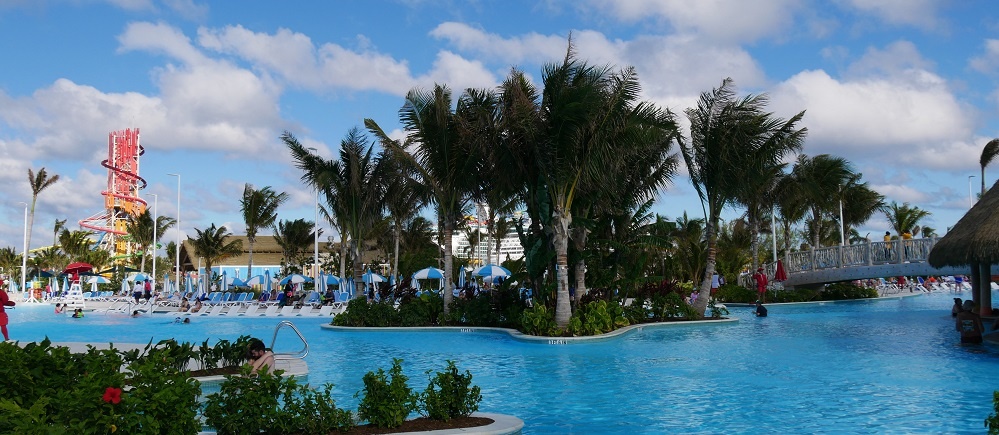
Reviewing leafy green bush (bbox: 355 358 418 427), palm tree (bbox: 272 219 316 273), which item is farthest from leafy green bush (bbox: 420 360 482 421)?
palm tree (bbox: 272 219 316 273)

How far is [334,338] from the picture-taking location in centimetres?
2112

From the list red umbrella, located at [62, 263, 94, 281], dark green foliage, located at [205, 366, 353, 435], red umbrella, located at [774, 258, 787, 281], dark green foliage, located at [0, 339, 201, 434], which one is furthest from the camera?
red umbrella, located at [62, 263, 94, 281]

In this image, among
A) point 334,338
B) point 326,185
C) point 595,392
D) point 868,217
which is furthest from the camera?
point 868,217

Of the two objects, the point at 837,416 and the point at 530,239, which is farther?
the point at 530,239

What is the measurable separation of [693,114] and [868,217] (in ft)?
103

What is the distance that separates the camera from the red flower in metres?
6.07

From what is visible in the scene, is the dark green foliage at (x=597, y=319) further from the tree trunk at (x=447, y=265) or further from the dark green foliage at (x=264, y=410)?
the dark green foliage at (x=264, y=410)

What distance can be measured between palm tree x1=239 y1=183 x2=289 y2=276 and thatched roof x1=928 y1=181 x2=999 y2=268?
35244 mm

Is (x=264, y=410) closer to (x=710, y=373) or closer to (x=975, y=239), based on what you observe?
(x=710, y=373)

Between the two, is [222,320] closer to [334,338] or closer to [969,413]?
[334,338]

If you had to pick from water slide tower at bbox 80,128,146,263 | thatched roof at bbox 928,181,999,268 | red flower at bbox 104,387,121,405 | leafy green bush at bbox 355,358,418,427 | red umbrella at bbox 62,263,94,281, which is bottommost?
leafy green bush at bbox 355,358,418,427

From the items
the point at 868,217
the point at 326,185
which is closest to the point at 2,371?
the point at 326,185

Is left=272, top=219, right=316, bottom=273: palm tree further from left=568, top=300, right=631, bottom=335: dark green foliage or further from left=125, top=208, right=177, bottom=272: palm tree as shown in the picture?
left=568, top=300, right=631, bottom=335: dark green foliage

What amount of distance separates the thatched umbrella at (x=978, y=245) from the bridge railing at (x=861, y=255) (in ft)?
26.2
